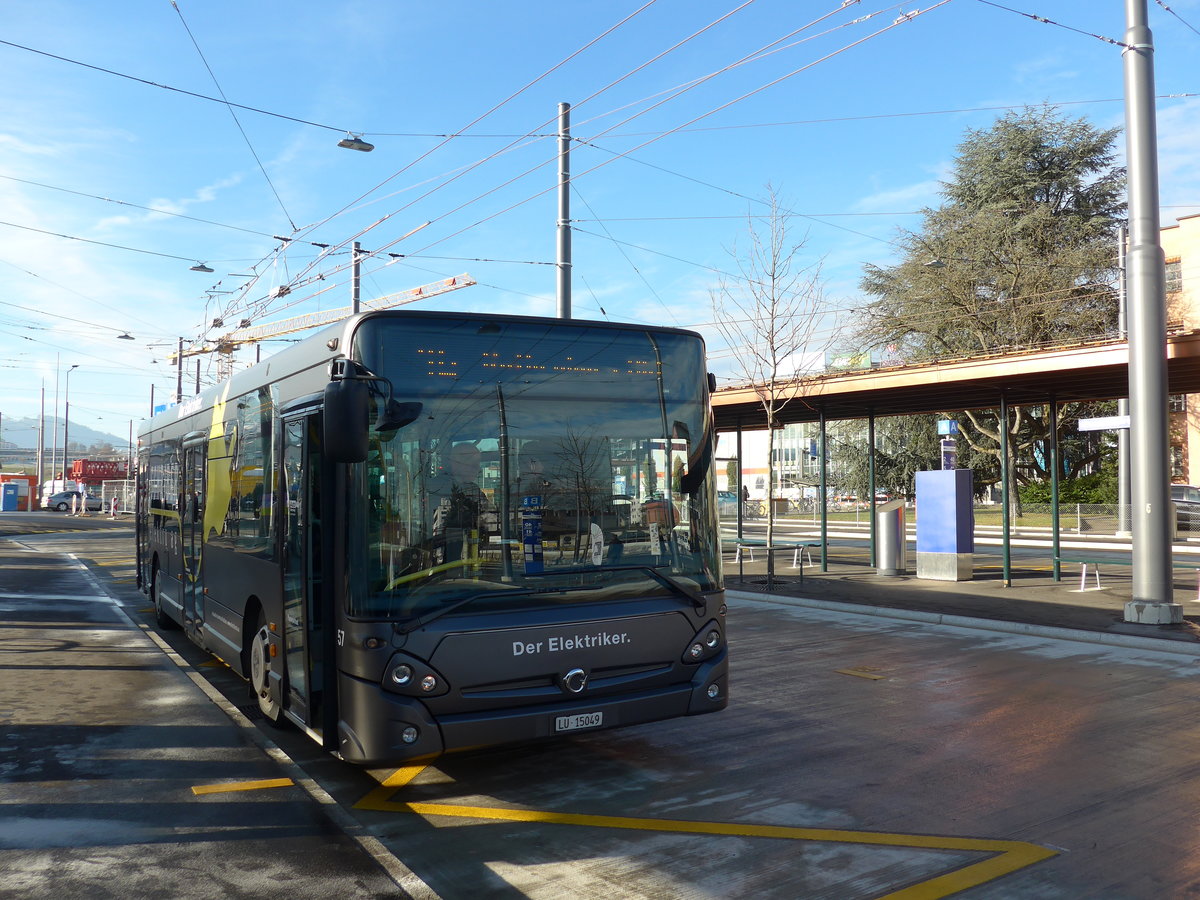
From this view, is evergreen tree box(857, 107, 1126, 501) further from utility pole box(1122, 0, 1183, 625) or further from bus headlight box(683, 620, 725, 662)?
bus headlight box(683, 620, 725, 662)

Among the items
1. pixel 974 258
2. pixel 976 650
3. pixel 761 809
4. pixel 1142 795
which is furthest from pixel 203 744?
pixel 974 258

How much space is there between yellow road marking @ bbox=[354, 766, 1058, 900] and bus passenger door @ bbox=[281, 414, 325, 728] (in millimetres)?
856

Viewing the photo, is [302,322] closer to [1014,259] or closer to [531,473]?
[1014,259]

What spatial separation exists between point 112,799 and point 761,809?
3.84m

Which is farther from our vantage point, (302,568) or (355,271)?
(355,271)

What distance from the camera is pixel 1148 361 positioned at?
11.8 metres

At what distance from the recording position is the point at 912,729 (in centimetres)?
737

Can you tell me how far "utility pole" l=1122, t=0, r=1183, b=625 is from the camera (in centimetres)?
1181

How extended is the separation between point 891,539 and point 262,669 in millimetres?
13746

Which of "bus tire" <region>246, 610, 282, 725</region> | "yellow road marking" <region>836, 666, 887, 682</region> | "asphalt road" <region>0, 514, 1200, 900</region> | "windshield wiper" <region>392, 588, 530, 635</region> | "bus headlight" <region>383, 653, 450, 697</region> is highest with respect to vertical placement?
"windshield wiper" <region>392, 588, 530, 635</region>

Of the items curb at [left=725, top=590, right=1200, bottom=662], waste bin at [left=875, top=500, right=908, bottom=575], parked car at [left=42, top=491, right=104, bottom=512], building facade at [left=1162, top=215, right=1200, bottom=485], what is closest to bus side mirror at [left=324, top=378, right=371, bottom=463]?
curb at [left=725, top=590, right=1200, bottom=662]

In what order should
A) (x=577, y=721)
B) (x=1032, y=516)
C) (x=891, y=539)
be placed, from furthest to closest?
(x=1032, y=516) < (x=891, y=539) < (x=577, y=721)

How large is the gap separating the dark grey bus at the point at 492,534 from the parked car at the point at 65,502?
7189 cm

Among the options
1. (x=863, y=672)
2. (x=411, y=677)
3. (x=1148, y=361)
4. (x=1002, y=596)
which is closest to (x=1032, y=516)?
(x=1002, y=596)
